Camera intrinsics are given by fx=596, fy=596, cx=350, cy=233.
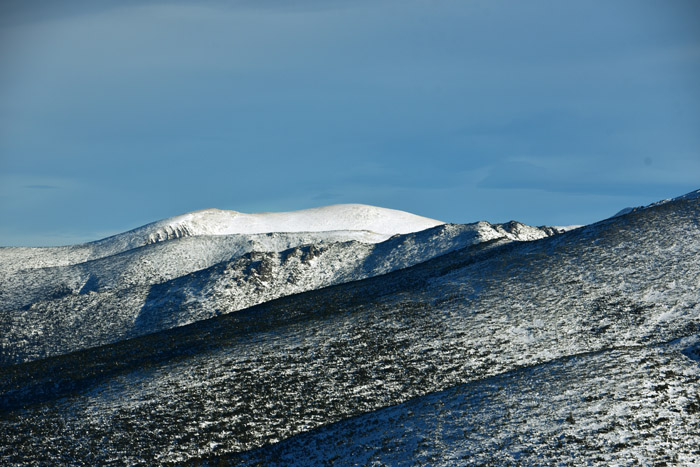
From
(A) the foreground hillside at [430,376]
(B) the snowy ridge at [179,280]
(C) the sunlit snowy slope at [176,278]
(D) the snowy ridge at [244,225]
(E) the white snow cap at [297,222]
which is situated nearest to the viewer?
(A) the foreground hillside at [430,376]

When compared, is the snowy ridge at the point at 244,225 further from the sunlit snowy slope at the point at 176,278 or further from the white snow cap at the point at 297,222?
the sunlit snowy slope at the point at 176,278

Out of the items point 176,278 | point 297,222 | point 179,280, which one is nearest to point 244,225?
point 297,222

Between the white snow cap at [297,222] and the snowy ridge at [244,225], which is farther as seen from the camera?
the white snow cap at [297,222]

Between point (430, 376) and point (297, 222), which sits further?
point (297, 222)

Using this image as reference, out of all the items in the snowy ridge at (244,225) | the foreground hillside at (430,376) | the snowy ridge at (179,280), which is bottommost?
the foreground hillside at (430,376)

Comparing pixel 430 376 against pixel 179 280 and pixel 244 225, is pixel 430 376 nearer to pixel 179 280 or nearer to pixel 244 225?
pixel 179 280

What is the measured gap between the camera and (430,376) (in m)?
25.5

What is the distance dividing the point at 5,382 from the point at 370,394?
2123 cm

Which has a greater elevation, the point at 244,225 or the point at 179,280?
the point at 244,225

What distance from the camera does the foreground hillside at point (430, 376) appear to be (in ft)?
63.7

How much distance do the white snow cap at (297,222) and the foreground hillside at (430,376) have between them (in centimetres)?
8645

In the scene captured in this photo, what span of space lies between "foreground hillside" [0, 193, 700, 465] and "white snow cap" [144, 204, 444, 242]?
86.5 metres

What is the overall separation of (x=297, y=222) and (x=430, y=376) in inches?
4289

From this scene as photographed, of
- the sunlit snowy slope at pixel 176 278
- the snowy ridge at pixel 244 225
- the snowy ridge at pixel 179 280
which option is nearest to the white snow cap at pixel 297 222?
the snowy ridge at pixel 244 225
